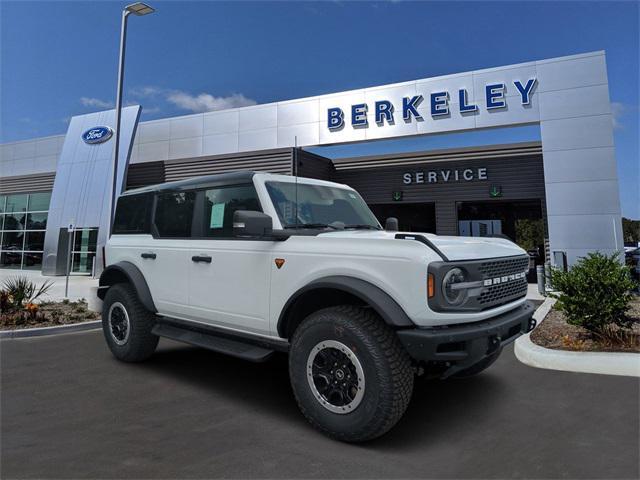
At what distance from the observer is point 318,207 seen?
13.3ft

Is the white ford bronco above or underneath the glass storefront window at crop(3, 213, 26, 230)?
underneath

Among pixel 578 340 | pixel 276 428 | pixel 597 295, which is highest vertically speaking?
pixel 597 295

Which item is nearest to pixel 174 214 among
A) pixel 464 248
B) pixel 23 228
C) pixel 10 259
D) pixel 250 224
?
pixel 250 224

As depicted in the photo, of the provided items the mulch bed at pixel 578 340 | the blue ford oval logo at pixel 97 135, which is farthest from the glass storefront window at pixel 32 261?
the mulch bed at pixel 578 340

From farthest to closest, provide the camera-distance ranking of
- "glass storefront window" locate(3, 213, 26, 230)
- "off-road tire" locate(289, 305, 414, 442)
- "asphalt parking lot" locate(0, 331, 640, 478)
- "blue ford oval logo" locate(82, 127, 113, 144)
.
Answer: "glass storefront window" locate(3, 213, 26, 230) → "blue ford oval logo" locate(82, 127, 113, 144) → "off-road tire" locate(289, 305, 414, 442) → "asphalt parking lot" locate(0, 331, 640, 478)

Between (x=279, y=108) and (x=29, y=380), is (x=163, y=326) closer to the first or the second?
(x=29, y=380)

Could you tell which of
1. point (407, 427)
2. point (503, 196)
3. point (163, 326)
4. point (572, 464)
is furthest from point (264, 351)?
point (503, 196)

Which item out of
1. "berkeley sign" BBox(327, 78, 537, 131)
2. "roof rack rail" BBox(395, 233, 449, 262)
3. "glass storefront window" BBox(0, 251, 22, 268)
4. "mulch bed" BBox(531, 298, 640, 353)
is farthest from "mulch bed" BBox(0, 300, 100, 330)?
"glass storefront window" BBox(0, 251, 22, 268)

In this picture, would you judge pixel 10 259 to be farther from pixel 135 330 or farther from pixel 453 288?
pixel 453 288

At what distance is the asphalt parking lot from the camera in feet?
8.50

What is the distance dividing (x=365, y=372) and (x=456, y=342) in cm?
66

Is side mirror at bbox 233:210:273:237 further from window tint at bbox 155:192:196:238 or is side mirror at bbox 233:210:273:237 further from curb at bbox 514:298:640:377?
curb at bbox 514:298:640:377

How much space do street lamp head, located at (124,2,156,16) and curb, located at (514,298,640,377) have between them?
12.9 metres

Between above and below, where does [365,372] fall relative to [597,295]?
below
